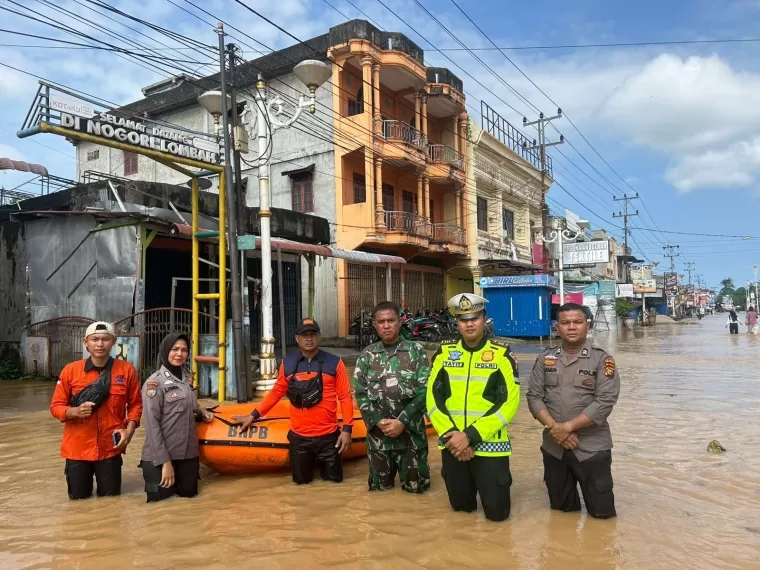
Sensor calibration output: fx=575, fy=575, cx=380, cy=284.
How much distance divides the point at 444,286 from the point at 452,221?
2902mm

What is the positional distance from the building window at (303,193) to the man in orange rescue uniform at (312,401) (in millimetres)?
16167

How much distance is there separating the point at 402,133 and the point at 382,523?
1831 centimetres

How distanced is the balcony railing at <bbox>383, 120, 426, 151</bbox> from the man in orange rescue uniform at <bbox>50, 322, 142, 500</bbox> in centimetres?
1668

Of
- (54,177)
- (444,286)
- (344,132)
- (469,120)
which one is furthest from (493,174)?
(54,177)

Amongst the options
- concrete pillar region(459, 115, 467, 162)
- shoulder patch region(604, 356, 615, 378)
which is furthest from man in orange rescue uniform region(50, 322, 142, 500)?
concrete pillar region(459, 115, 467, 162)

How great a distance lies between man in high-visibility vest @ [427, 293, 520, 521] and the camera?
3731 millimetres

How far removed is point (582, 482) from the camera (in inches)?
152

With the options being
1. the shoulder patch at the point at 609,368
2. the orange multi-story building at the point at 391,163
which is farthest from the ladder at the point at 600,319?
the shoulder patch at the point at 609,368

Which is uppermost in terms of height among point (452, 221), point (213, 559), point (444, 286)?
point (452, 221)

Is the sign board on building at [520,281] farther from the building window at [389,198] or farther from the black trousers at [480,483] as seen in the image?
the black trousers at [480,483]

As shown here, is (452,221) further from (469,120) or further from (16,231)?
(16,231)

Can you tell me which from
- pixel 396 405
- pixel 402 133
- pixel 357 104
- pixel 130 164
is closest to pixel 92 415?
pixel 396 405

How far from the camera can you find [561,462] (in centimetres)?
388

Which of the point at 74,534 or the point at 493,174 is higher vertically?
the point at 493,174
